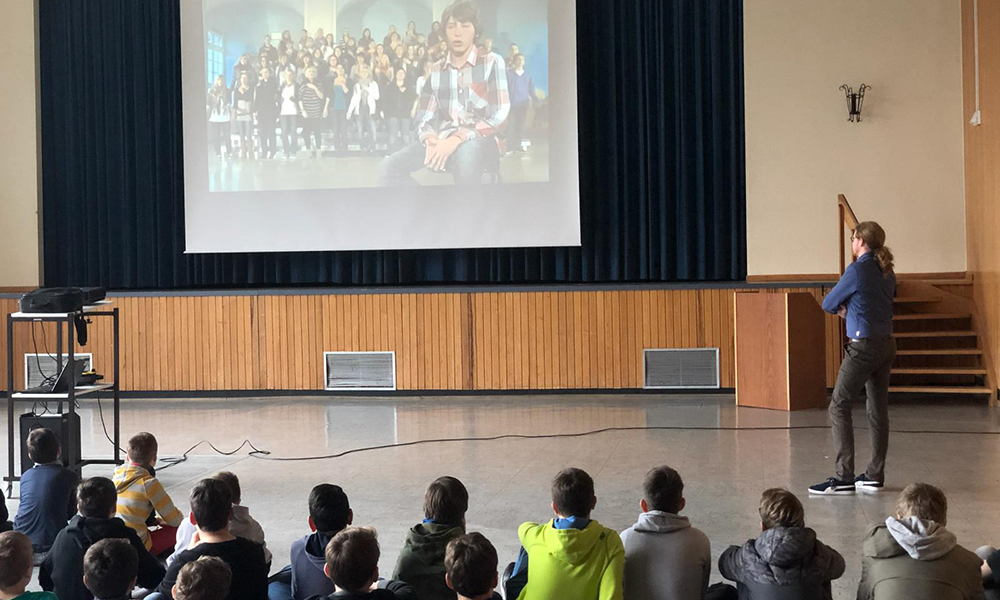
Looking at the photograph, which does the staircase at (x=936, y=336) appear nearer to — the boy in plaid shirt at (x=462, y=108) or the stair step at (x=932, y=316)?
the stair step at (x=932, y=316)

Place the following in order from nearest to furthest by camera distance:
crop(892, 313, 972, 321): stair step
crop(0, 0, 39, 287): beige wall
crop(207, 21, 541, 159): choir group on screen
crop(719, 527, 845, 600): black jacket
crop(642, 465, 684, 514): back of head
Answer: crop(719, 527, 845, 600): black jacket, crop(642, 465, 684, 514): back of head, crop(892, 313, 972, 321): stair step, crop(207, 21, 541, 159): choir group on screen, crop(0, 0, 39, 287): beige wall

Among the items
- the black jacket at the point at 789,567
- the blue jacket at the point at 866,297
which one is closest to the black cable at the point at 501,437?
the blue jacket at the point at 866,297

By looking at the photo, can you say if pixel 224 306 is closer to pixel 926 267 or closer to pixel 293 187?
pixel 293 187

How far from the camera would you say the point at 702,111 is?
34.2 ft

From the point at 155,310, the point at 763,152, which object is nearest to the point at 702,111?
the point at 763,152

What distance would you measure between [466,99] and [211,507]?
26.4 ft

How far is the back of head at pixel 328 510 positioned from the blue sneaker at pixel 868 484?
3.39 meters

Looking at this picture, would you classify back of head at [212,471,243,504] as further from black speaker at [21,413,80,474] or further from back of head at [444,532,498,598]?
black speaker at [21,413,80,474]

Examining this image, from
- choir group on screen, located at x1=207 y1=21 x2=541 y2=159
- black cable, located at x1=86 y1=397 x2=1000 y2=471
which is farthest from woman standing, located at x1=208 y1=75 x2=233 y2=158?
black cable, located at x1=86 y1=397 x2=1000 y2=471

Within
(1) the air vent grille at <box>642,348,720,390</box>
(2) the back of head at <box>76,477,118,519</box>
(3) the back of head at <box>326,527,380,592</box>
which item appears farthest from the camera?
(1) the air vent grille at <box>642,348,720,390</box>

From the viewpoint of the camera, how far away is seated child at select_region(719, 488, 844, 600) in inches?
114

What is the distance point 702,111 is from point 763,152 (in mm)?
752

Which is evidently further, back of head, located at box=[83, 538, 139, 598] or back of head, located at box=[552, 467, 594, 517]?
back of head, located at box=[552, 467, 594, 517]

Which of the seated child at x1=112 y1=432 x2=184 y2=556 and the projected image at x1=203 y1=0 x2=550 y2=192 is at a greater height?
the projected image at x1=203 y1=0 x2=550 y2=192
